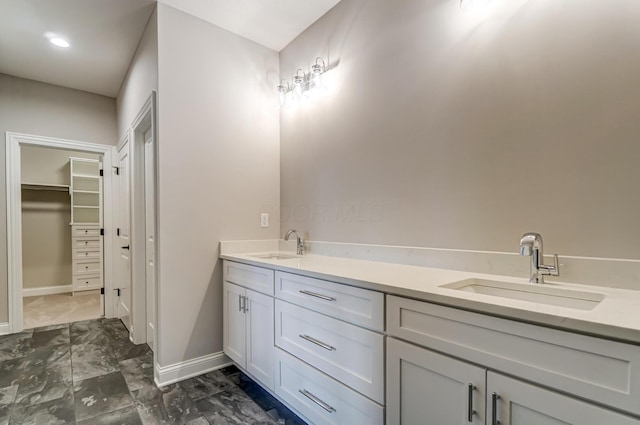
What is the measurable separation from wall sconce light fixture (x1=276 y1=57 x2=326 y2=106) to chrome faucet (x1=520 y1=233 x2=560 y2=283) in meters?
1.72

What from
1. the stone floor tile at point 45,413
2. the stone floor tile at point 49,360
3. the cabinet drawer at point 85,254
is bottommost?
the stone floor tile at point 49,360

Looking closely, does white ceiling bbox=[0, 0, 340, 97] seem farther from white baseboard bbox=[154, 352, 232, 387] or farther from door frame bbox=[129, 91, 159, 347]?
white baseboard bbox=[154, 352, 232, 387]

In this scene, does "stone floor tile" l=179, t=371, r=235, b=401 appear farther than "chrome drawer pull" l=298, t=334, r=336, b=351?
Yes

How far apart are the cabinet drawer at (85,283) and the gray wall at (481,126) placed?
4482 millimetres

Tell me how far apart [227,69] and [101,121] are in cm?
226

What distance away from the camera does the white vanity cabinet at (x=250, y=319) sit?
1856mm

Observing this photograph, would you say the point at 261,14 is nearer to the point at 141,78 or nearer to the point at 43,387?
the point at 141,78

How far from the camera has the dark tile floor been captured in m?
1.77

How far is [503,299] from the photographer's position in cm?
95

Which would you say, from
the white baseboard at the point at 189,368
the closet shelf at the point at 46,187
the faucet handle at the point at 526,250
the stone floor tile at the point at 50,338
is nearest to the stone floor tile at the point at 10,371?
the stone floor tile at the point at 50,338

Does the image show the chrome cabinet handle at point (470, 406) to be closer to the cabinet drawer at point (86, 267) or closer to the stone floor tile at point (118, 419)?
the stone floor tile at point (118, 419)

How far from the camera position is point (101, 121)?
373 cm

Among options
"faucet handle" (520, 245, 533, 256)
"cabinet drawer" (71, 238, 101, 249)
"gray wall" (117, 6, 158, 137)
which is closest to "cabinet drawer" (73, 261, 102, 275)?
"cabinet drawer" (71, 238, 101, 249)

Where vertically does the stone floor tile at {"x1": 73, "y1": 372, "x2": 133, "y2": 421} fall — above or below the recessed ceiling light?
below
